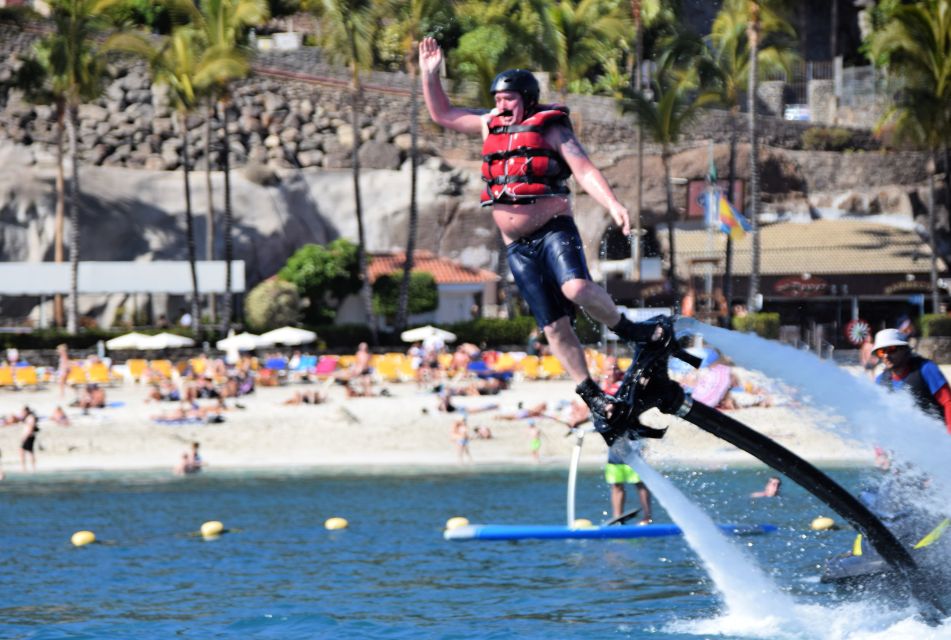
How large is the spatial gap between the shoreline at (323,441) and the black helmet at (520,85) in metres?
21.3

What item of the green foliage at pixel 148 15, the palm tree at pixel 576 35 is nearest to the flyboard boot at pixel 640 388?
the palm tree at pixel 576 35

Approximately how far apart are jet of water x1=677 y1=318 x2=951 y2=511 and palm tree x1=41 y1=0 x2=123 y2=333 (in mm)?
37070

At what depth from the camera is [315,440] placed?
3334 centimetres

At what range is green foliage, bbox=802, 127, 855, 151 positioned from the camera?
62.7m

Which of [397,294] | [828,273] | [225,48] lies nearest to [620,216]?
[225,48]

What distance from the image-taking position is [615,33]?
5259cm

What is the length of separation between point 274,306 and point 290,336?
5.21 metres

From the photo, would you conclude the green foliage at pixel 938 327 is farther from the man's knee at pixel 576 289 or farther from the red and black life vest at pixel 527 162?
the man's knee at pixel 576 289

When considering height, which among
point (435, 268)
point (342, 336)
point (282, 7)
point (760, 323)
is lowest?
point (342, 336)

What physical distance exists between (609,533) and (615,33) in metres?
37.5

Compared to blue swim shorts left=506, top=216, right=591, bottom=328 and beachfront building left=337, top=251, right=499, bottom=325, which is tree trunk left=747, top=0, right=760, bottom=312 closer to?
beachfront building left=337, top=251, right=499, bottom=325

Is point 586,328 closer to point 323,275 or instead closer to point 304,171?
point 323,275

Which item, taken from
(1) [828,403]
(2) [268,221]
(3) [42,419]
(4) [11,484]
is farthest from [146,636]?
(2) [268,221]

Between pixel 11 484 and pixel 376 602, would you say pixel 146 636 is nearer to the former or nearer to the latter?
pixel 376 602
